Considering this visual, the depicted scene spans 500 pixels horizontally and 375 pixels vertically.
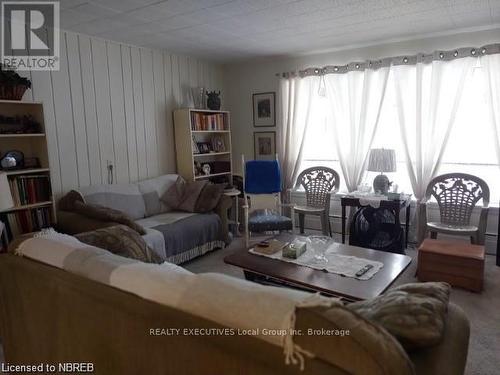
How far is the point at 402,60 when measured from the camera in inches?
156

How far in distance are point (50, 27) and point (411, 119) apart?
12.6 ft

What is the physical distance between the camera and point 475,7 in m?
2.97

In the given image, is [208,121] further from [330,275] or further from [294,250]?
[330,275]

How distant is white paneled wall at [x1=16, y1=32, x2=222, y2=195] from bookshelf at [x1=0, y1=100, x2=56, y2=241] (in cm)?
23

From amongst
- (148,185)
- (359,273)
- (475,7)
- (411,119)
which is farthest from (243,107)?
(359,273)

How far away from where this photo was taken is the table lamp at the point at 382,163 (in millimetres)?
3750

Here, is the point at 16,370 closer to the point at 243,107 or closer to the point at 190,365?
the point at 190,365

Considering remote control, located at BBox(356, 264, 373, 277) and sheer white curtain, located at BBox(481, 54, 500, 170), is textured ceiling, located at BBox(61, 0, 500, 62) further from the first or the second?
remote control, located at BBox(356, 264, 373, 277)

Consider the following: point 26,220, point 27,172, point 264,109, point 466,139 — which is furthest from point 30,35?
point 466,139

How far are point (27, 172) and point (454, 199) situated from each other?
13.4 ft

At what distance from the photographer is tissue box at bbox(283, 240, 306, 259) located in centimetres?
262

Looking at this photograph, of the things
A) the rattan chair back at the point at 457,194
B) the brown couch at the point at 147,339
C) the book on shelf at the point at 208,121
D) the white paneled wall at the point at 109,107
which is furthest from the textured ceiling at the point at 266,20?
the brown couch at the point at 147,339

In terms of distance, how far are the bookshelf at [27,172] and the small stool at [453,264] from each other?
10.8 feet

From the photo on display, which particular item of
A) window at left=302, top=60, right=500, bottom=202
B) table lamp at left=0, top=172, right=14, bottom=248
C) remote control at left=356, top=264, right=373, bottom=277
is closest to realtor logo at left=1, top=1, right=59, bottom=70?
table lamp at left=0, top=172, right=14, bottom=248
